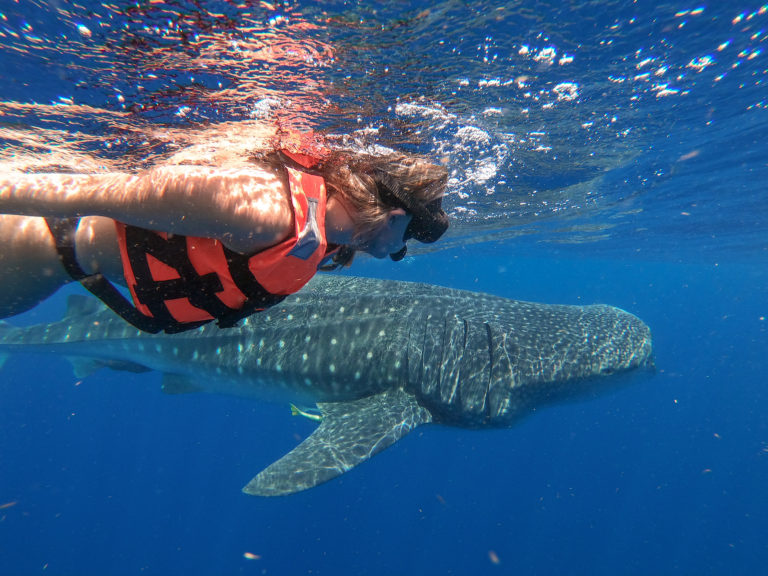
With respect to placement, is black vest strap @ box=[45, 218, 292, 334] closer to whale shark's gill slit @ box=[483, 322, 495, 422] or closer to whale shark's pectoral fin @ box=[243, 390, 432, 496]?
whale shark's pectoral fin @ box=[243, 390, 432, 496]

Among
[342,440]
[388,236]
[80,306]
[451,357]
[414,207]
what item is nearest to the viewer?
[414,207]

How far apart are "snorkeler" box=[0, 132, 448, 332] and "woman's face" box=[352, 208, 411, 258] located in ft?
0.04

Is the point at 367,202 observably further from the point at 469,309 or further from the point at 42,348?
the point at 42,348

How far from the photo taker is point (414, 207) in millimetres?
2852

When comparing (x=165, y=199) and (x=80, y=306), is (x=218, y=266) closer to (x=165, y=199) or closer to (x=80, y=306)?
(x=165, y=199)

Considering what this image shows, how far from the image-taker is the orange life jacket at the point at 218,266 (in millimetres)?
2270

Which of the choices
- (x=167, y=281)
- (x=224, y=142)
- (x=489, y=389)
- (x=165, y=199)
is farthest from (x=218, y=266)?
(x=224, y=142)

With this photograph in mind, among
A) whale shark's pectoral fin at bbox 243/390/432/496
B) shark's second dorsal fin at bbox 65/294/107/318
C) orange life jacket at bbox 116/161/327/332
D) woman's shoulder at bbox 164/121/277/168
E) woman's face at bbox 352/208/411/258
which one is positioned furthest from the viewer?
shark's second dorsal fin at bbox 65/294/107/318

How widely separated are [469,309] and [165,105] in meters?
5.49

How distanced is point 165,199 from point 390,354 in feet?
14.9

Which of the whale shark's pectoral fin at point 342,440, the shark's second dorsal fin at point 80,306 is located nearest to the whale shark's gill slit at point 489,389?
the whale shark's pectoral fin at point 342,440

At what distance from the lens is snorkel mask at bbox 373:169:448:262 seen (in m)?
2.75

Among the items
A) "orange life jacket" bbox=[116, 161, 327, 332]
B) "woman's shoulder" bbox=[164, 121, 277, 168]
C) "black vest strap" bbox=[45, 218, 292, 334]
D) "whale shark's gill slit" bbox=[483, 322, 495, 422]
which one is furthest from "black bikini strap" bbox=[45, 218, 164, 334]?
"whale shark's gill slit" bbox=[483, 322, 495, 422]

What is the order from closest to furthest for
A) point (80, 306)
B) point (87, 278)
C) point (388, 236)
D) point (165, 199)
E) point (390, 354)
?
point (165, 199), point (87, 278), point (388, 236), point (390, 354), point (80, 306)
